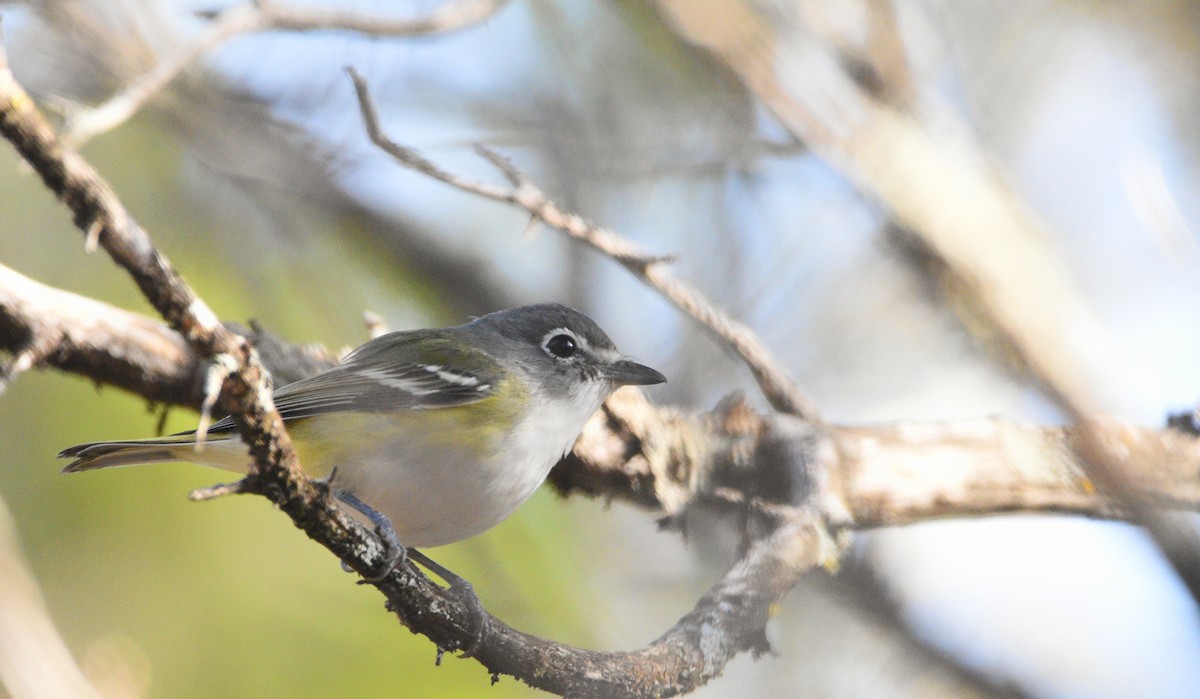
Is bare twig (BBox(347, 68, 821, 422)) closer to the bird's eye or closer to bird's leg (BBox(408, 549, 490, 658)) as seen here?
the bird's eye

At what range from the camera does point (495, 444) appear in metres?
2.38

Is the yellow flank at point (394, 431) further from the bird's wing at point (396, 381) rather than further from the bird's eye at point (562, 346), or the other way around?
the bird's eye at point (562, 346)

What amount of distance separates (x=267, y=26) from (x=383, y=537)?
8.15ft

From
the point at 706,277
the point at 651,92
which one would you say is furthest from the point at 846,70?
the point at 651,92

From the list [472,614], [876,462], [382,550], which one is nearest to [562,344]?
[472,614]

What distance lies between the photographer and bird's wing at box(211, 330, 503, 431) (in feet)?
8.05

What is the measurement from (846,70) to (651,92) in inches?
72.4

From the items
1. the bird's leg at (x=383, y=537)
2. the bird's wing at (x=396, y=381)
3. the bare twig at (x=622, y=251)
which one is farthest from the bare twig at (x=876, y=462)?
the bird's leg at (x=383, y=537)

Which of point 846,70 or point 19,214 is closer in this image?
point 846,70

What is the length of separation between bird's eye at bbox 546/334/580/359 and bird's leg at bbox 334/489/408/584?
2.79ft

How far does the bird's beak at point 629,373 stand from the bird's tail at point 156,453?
1.08 metres

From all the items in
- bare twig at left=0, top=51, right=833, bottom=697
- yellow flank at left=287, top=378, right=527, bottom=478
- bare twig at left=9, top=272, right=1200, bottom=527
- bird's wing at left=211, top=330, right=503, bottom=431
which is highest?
bare twig at left=9, top=272, right=1200, bottom=527

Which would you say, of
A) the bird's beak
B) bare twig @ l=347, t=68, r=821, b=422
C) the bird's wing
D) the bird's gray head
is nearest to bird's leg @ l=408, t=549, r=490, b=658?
the bird's wing

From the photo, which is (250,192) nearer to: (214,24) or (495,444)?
(214,24)
